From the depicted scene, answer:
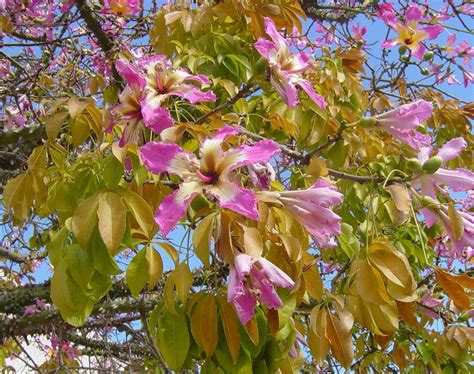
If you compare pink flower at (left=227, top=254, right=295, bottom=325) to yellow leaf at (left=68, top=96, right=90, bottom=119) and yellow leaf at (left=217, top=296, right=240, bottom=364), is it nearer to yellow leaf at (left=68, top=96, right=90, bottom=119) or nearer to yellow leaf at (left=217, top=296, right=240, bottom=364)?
yellow leaf at (left=217, top=296, right=240, bottom=364)

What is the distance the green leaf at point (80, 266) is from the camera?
84cm

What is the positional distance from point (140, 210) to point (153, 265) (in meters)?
0.10

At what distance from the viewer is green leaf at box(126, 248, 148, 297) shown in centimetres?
90

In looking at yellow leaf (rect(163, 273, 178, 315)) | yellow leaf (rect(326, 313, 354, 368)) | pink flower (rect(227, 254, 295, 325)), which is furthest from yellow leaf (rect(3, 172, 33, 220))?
yellow leaf (rect(326, 313, 354, 368))

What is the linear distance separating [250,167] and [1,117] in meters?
2.36

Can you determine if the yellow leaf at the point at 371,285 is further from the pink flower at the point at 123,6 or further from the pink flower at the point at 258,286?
the pink flower at the point at 123,6

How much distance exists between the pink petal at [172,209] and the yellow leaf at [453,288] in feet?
1.38

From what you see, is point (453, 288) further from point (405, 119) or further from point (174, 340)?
point (174, 340)

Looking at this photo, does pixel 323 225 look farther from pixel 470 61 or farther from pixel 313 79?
pixel 470 61

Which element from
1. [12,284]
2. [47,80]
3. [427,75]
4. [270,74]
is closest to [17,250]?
[12,284]

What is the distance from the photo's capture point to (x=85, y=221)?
0.81 metres

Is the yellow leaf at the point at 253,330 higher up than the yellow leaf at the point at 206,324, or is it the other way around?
the yellow leaf at the point at 206,324

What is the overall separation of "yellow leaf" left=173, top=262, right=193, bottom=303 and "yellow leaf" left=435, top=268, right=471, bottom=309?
40 cm

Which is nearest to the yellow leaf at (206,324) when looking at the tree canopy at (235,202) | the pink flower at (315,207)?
the tree canopy at (235,202)
